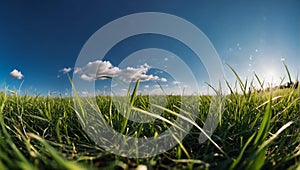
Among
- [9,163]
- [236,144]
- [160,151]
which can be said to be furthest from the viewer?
[236,144]

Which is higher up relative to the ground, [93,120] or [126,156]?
[93,120]

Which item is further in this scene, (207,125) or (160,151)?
(207,125)

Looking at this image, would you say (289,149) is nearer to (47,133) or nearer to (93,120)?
(93,120)

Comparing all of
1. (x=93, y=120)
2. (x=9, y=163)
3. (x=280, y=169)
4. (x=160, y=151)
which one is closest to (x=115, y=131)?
(x=93, y=120)

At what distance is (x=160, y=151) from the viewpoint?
87 cm

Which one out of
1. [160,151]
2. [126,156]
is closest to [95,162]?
[126,156]

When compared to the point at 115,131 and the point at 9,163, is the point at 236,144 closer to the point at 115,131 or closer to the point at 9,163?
the point at 115,131

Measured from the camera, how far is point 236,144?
1.00 meters

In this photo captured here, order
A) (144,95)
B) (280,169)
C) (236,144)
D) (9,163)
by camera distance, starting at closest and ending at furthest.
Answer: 1. (9,163)
2. (280,169)
3. (236,144)
4. (144,95)

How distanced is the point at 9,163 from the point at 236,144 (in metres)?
0.82

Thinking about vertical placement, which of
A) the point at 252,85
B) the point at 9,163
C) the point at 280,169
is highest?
the point at 252,85

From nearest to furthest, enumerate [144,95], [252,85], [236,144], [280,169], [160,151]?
[280,169]
[160,151]
[236,144]
[252,85]
[144,95]

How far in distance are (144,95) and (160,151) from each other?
1.28m

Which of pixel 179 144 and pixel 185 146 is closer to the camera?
pixel 179 144
